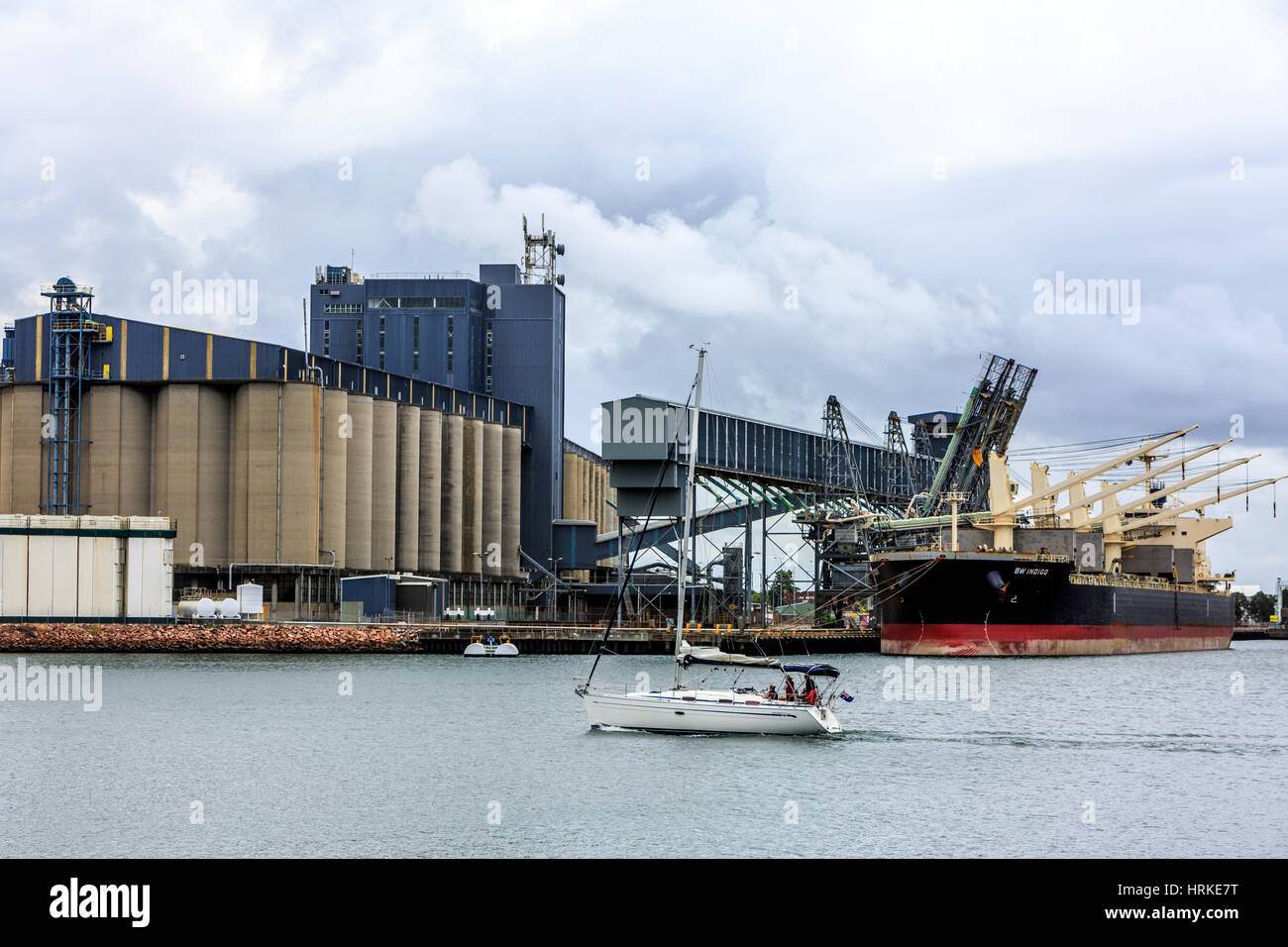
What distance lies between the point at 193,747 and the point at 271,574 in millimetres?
61478

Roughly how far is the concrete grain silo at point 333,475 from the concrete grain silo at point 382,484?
18.5 ft

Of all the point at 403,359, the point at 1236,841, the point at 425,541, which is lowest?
the point at 1236,841

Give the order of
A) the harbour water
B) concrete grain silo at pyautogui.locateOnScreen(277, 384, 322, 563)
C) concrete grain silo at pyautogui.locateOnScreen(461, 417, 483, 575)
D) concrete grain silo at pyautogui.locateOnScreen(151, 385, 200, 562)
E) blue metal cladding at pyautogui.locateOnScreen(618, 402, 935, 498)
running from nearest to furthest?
1. the harbour water
2. blue metal cladding at pyautogui.locateOnScreen(618, 402, 935, 498)
3. concrete grain silo at pyautogui.locateOnScreen(277, 384, 322, 563)
4. concrete grain silo at pyautogui.locateOnScreen(151, 385, 200, 562)
5. concrete grain silo at pyautogui.locateOnScreen(461, 417, 483, 575)

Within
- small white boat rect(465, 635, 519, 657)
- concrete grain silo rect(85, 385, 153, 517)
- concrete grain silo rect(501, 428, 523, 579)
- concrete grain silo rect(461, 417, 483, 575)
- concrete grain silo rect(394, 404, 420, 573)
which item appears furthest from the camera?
concrete grain silo rect(501, 428, 523, 579)

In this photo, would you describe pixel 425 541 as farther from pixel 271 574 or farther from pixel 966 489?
pixel 966 489

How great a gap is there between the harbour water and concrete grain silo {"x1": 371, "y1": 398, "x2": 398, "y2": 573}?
49.4m

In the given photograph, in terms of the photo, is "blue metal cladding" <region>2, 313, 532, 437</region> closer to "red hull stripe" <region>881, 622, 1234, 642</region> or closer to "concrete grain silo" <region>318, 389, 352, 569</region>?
"concrete grain silo" <region>318, 389, 352, 569</region>

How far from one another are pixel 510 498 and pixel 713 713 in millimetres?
90313

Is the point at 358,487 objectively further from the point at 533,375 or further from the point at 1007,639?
the point at 1007,639

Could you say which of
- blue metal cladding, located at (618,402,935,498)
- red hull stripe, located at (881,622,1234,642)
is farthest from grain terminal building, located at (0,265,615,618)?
red hull stripe, located at (881,622,1234,642)

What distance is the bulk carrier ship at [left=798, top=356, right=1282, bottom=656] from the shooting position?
82.9m

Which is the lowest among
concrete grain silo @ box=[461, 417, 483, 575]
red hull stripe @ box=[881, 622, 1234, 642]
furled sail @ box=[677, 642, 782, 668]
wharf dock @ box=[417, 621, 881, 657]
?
wharf dock @ box=[417, 621, 881, 657]

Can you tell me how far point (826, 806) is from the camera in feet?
108
